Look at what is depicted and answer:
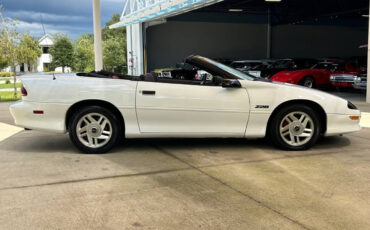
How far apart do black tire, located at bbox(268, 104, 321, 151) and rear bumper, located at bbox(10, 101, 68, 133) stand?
9.64ft

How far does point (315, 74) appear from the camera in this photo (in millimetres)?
15109

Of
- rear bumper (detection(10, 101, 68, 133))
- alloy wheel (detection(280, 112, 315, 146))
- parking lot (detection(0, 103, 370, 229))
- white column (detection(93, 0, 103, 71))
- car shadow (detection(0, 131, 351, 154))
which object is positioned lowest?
parking lot (detection(0, 103, 370, 229))

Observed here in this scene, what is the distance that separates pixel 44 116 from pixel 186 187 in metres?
2.45

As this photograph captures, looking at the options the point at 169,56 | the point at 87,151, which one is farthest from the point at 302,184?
the point at 169,56

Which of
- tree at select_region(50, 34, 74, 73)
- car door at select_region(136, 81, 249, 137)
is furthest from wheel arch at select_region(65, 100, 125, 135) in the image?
tree at select_region(50, 34, 74, 73)

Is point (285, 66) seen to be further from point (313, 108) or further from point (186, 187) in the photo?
point (186, 187)

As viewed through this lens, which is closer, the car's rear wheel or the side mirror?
the side mirror

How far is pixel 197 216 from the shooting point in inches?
122

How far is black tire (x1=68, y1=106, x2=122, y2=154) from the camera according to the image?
501cm

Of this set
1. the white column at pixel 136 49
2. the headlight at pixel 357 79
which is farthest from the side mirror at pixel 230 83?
the white column at pixel 136 49

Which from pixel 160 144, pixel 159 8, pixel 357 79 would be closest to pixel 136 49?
pixel 159 8

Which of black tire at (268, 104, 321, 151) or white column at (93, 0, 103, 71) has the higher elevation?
white column at (93, 0, 103, 71)

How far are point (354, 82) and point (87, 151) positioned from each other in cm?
1194

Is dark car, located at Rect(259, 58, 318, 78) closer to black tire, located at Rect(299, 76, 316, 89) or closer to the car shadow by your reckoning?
black tire, located at Rect(299, 76, 316, 89)
